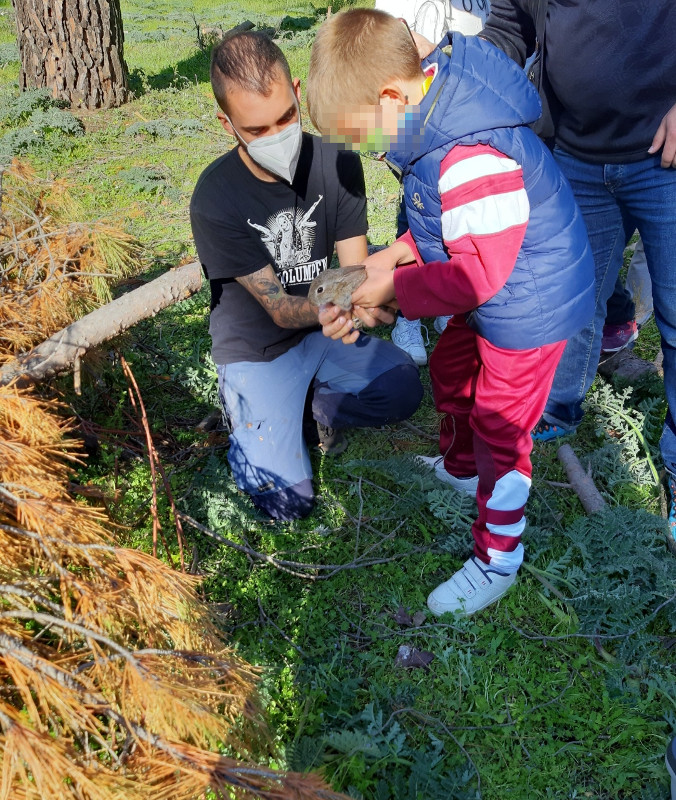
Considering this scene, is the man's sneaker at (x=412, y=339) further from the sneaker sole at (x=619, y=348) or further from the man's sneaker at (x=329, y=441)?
the sneaker sole at (x=619, y=348)

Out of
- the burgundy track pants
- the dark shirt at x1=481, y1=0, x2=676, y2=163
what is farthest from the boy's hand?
the dark shirt at x1=481, y1=0, x2=676, y2=163

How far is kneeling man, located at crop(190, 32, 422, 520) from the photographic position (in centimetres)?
261

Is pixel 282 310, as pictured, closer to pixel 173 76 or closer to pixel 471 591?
pixel 471 591

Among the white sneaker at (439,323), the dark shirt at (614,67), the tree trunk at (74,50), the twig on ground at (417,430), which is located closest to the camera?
the dark shirt at (614,67)

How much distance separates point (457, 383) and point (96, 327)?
4.34ft

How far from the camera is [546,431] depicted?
3.02 metres

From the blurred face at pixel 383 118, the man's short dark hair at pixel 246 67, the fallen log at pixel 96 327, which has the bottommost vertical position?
the fallen log at pixel 96 327

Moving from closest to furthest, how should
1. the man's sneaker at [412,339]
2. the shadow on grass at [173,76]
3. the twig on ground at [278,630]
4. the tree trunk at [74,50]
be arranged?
the twig on ground at [278,630] → the man's sneaker at [412,339] → the tree trunk at [74,50] → the shadow on grass at [173,76]

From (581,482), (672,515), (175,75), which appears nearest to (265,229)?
(581,482)

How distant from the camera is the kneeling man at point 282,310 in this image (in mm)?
2611

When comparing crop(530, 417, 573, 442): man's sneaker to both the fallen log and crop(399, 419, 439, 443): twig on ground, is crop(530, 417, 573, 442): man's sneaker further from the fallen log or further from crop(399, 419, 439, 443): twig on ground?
the fallen log

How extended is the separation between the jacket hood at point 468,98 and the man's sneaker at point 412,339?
1.97m

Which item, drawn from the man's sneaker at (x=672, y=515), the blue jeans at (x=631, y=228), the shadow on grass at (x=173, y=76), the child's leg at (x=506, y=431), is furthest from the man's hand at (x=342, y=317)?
the shadow on grass at (x=173, y=76)

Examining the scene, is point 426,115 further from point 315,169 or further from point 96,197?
point 96,197
